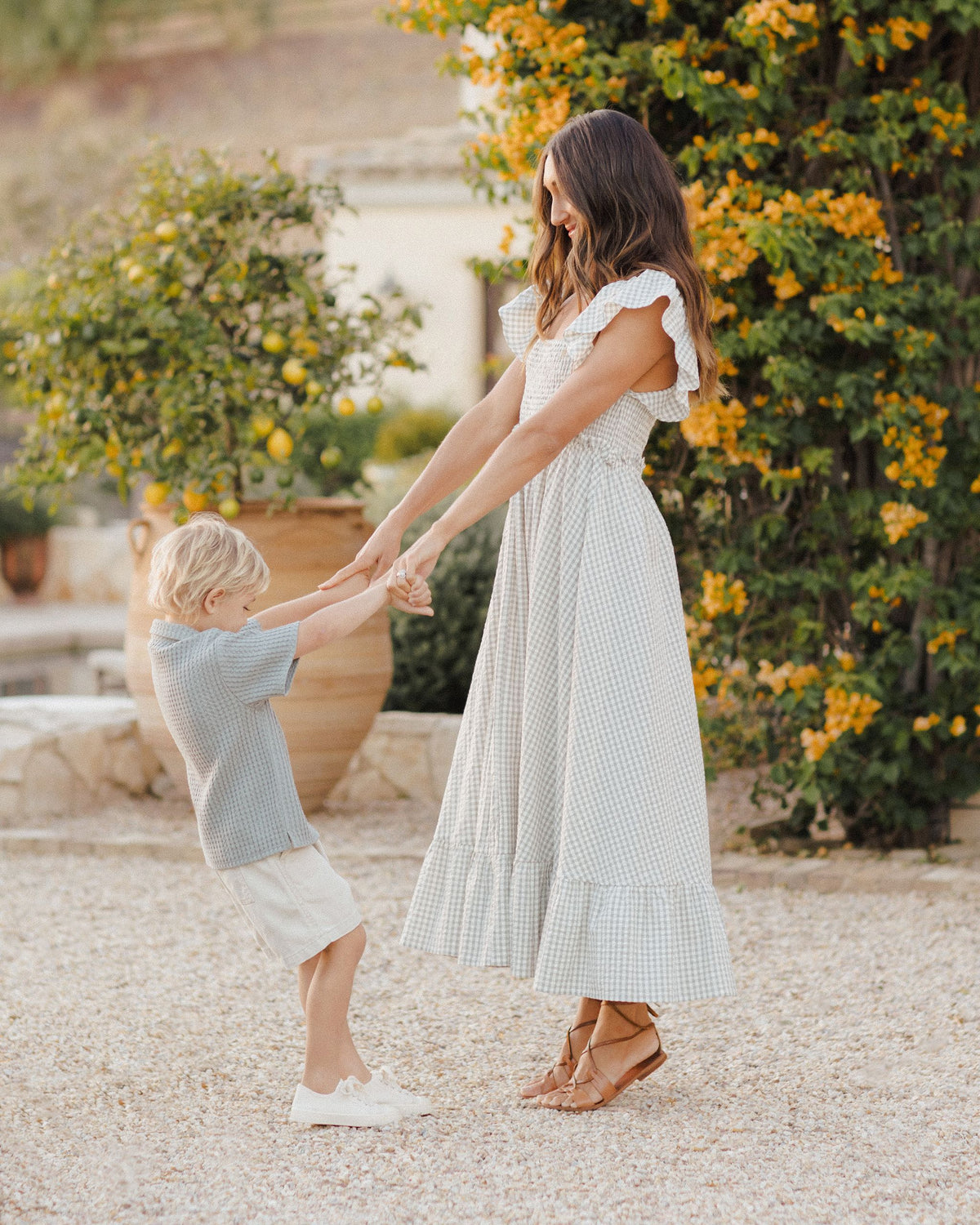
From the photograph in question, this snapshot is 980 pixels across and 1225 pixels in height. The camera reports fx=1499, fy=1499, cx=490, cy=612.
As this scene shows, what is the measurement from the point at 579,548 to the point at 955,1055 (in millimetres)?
1132

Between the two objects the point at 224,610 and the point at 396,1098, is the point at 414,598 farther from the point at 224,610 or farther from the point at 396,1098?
the point at 396,1098

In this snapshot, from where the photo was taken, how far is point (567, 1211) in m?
1.96

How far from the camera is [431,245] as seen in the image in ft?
47.5

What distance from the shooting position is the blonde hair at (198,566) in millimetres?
2180

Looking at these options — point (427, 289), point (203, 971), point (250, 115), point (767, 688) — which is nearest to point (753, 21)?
point (767, 688)

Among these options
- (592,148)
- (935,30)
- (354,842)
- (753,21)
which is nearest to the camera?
(592,148)

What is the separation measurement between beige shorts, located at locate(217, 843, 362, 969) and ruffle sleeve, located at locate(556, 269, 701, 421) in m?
0.89

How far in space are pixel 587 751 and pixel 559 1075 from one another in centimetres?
55

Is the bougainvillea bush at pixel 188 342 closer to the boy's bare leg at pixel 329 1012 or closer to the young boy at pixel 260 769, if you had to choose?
the young boy at pixel 260 769

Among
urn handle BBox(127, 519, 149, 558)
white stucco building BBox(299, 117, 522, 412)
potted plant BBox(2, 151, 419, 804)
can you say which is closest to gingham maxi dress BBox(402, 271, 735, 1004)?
potted plant BBox(2, 151, 419, 804)

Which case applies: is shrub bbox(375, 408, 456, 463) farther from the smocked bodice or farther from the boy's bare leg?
the boy's bare leg

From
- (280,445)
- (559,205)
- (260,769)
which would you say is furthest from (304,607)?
(280,445)

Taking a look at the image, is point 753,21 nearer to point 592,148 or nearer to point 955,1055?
point 592,148

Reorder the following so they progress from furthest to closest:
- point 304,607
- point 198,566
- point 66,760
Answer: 1. point 66,760
2. point 304,607
3. point 198,566
